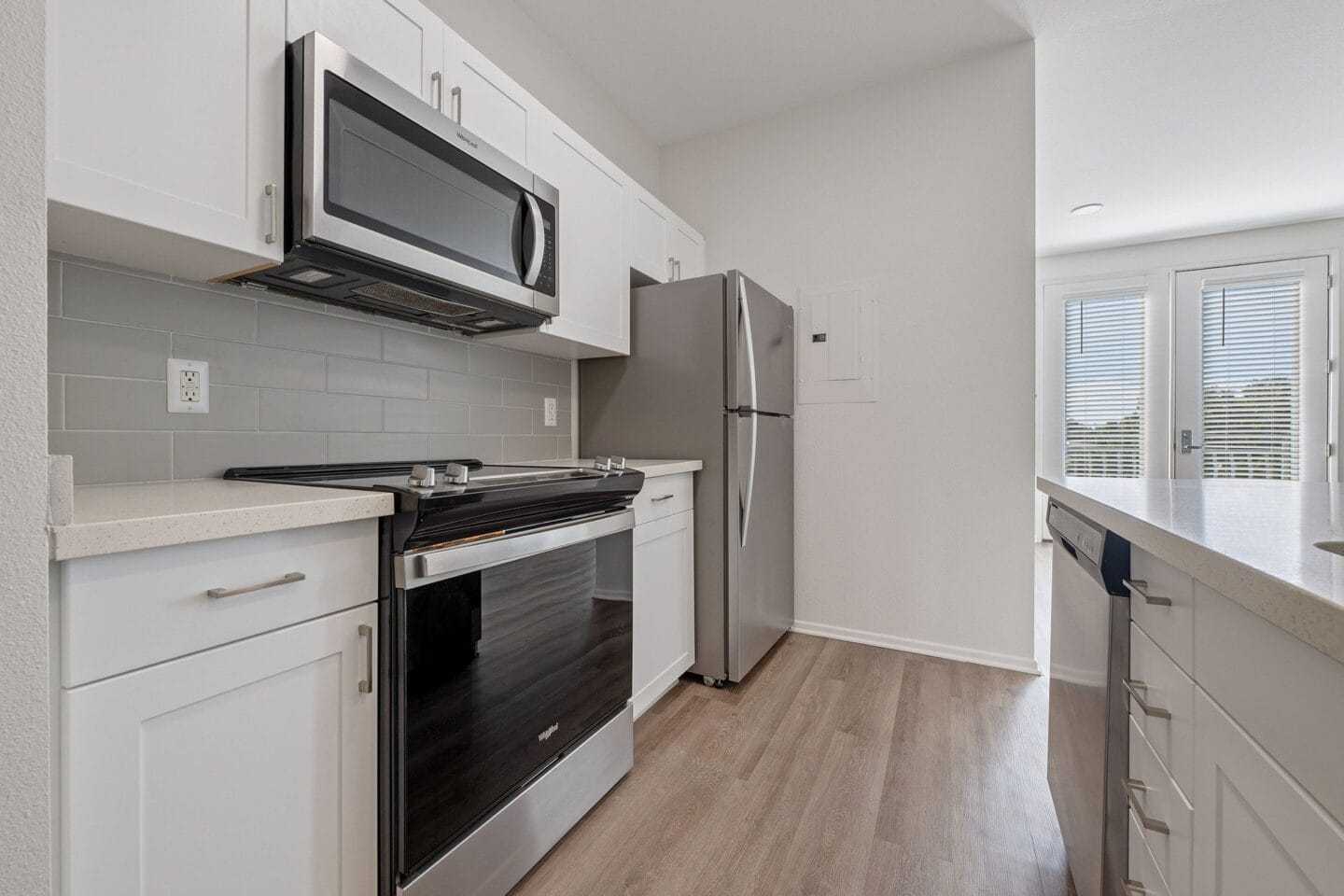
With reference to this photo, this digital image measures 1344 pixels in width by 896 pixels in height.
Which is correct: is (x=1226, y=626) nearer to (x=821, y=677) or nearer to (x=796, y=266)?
(x=821, y=677)

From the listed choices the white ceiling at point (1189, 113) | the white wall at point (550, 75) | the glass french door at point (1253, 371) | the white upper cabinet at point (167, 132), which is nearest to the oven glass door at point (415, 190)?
the white upper cabinet at point (167, 132)

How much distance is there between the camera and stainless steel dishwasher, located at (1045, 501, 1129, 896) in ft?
2.94

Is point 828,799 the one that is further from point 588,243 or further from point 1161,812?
point 588,243

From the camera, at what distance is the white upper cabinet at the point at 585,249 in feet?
6.30

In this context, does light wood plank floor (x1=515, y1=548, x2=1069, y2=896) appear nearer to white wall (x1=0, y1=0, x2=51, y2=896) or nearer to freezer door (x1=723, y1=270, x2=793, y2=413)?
white wall (x1=0, y1=0, x2=51, y2=896)

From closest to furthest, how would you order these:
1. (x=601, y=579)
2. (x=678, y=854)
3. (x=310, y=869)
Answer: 1. (x=310, y=869)
2. (x=678, y=854)
3. (x=601, y=579)

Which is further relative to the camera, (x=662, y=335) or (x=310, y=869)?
(x=662, y=335)

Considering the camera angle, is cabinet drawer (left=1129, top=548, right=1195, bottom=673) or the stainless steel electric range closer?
cabinet drawer (left=1129, top=548, right=1195, bottom=673)

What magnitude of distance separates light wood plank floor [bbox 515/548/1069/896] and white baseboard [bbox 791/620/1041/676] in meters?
0.13

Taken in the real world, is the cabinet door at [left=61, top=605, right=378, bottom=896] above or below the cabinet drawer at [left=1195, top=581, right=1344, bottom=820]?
below

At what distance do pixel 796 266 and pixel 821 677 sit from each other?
1.99 m

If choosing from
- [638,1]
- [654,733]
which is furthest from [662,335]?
[654,733]

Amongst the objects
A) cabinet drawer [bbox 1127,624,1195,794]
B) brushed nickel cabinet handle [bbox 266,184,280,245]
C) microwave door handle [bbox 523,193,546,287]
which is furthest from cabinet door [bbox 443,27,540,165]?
cabinet drawer [bbox 1127,624,1195,794]

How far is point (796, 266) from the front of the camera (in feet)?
9.56
